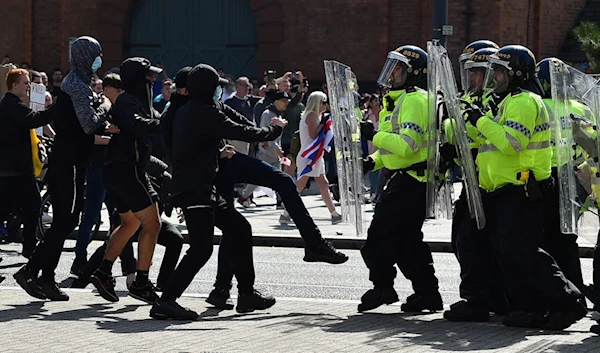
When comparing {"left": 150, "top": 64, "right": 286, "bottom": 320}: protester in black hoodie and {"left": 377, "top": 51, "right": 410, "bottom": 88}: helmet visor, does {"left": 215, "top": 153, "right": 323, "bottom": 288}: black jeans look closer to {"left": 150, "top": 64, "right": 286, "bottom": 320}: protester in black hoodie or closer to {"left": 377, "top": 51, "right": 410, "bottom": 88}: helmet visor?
{"left": 150, "top": 64, "right": 286, "bottom": 320}: protester in black hoodie

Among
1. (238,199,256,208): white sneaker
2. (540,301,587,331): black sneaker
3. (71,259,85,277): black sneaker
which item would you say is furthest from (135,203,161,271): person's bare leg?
(238,199,256,208): white sneaker

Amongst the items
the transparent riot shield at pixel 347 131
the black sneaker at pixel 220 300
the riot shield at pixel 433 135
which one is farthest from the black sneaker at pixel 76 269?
the riot shield at pixel 433 135

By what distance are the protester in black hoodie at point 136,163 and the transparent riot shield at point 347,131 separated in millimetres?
1335

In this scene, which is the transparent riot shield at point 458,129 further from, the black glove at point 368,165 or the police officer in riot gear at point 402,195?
the black glove at point 368,165

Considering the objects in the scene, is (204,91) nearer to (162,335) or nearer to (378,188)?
(162,335)

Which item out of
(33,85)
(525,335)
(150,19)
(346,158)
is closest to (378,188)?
(33,85)

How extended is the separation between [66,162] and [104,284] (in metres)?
0.96

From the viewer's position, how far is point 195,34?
32250 mm

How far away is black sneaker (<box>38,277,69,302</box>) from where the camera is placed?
400 inches

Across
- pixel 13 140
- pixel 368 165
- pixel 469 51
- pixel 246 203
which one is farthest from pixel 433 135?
pixel 246 203

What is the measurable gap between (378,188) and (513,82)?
10270 mm

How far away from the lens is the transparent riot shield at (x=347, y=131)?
1011cm

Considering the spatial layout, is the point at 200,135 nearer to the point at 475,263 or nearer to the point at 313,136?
the point at 475,263

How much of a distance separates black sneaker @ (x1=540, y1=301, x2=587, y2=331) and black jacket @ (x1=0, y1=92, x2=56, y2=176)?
536cm
